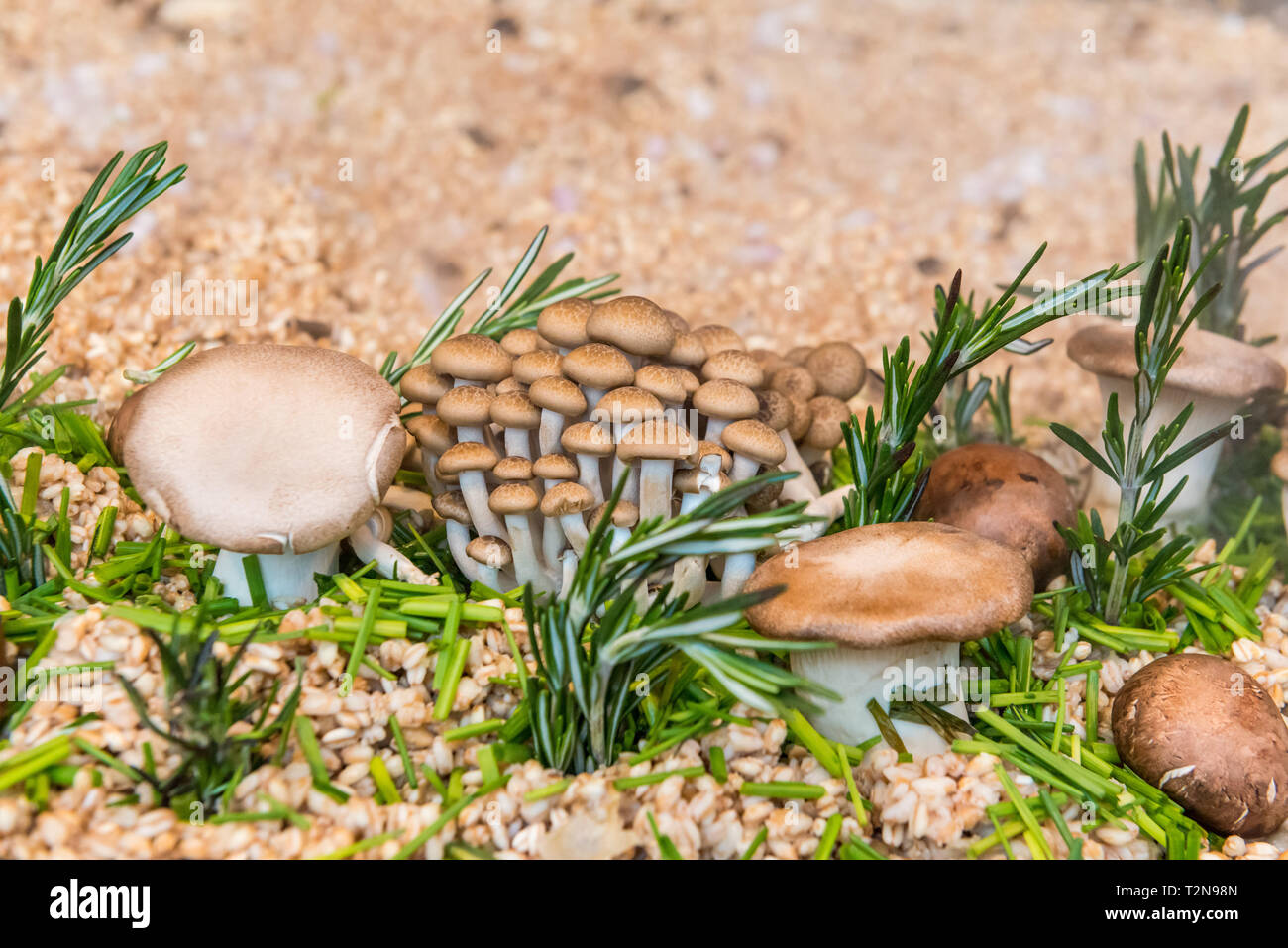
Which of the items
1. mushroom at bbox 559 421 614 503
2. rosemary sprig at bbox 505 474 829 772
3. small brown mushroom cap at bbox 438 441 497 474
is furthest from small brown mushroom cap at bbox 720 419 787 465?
small brown mushroom cap at bbox 438 441 497 474

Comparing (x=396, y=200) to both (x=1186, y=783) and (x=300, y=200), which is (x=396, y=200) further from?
(x=1186, y=783)

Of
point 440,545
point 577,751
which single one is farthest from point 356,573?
point 577,751

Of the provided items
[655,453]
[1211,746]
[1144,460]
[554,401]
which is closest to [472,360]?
[554,401]

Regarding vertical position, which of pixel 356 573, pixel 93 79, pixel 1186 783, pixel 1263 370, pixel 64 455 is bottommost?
pixel 1186 783

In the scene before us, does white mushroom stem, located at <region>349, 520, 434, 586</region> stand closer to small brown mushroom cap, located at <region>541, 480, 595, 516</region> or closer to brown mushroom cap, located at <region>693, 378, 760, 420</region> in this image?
small brown mushroom cap, located at <region>541, 480, 595, 516</region>

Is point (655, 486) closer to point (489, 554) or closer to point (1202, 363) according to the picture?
point (489, 554)
